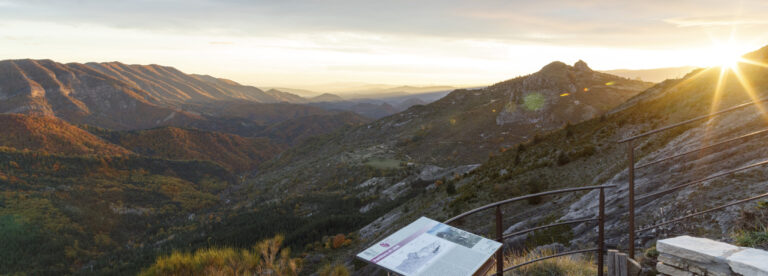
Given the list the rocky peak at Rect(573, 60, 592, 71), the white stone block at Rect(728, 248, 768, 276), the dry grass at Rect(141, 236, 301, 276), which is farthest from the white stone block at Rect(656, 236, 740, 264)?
the rocky peak at Rect(573, 60, 592, 71)

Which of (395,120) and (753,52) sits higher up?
(753,52)

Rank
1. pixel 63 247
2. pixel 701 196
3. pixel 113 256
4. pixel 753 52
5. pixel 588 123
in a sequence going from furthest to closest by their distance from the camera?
pixel 63 247, pixel 113 256, pixel 588 123, pixel 753 52, pixel 701 196

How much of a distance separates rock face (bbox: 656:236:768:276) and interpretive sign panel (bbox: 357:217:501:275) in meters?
2.54

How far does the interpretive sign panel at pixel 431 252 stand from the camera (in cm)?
376

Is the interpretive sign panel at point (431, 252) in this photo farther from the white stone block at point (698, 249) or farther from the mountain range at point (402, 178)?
the mountain range at point (402, 178)

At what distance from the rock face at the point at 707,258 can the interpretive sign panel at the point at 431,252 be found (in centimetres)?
254

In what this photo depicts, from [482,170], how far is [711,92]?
1526 centimetres

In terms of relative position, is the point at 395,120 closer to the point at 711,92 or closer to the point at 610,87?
the point at 610,87

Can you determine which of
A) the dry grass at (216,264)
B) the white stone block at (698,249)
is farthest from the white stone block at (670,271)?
the dry grass at (216,264)

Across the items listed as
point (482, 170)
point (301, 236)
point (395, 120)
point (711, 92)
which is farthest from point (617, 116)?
point (395, 120)

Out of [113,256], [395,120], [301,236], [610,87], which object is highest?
[610,87]

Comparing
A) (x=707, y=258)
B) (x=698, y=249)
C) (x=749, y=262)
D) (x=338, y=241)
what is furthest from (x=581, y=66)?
(x=749, y=262)

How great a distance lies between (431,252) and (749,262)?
3531 mm

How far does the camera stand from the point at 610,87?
58875 mm
